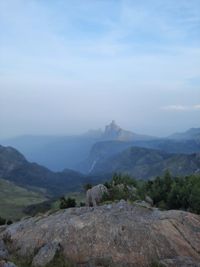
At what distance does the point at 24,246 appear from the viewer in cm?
4138

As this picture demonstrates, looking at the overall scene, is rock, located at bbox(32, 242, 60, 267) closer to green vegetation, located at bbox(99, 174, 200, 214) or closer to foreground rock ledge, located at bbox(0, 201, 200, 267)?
foreground rock ledge, located at bbox(0, 201, 200, 267)

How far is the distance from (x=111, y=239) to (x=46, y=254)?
6.29 m

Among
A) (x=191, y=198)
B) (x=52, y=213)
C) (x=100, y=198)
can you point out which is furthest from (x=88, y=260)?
(x=191, y=198)

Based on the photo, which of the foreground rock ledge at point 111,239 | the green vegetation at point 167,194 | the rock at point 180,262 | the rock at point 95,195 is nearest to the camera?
the rock at point 180,262

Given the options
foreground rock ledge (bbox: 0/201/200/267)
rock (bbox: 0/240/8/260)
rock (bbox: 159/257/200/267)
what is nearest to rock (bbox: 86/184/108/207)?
foreground rock ledge (bbox: 0/201/200/267)

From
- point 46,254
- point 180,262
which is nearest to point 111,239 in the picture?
point 46,254

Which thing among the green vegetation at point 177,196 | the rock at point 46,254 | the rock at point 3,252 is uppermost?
the rock at point 46,254

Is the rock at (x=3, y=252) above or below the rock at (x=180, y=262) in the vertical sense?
below

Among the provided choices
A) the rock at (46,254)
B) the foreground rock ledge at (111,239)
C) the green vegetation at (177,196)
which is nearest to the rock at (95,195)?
the green vegetation at (177,196)

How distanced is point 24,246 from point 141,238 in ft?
39.4

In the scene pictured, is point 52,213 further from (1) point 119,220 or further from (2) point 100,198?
(2) point 100,198

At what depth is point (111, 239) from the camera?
3891cm

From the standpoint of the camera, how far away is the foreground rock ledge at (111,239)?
37.2 meters

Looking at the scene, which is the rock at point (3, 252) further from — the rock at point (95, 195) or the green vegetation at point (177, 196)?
the green vegetation at point (177, 196)
